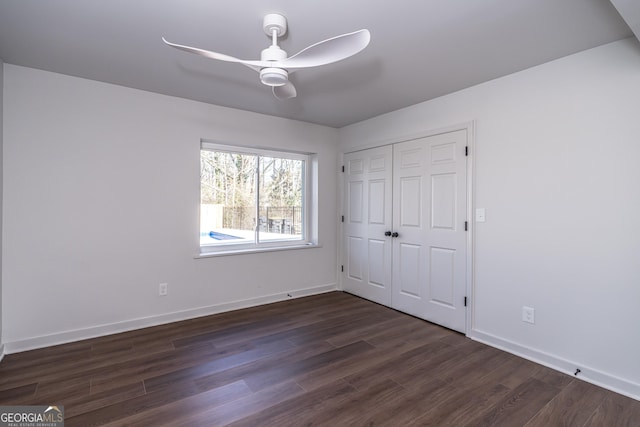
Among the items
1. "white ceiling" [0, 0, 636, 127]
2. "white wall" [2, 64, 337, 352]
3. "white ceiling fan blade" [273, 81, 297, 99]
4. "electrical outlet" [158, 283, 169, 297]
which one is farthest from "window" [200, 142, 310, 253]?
"white ceiling fan blade" [273, 81, 297, 99]

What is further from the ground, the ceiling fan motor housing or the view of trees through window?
the ceiling fan motor housing

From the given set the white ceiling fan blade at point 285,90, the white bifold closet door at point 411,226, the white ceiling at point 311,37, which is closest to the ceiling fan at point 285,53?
the white ceiling at point 311,37

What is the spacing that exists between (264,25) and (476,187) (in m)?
2.28

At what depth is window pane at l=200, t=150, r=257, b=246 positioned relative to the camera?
3.65m

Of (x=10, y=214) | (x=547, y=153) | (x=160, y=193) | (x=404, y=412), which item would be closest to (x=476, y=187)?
(x=547, y=153)

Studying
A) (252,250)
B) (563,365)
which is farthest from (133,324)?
(563,365)

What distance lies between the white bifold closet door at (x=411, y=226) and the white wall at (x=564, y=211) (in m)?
0.22

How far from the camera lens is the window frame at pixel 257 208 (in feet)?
12.1

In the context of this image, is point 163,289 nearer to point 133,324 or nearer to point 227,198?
point 133,324

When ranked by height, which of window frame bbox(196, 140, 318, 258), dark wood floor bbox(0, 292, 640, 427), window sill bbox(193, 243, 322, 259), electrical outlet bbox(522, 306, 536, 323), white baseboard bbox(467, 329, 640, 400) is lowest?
dark wood floor bbox(0, 292, 640, 427)

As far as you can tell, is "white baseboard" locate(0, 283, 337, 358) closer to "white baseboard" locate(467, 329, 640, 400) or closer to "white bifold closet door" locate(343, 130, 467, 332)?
"white bifold closet door" locate(343, 130, 467, 332)

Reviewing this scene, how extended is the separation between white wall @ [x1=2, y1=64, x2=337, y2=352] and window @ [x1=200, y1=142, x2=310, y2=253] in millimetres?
216

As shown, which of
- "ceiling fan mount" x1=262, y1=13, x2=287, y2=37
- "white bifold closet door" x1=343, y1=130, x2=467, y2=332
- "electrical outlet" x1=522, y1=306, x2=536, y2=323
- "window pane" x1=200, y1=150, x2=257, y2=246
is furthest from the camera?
"window pane" x1=200, y1=150, x2=257, y2=246

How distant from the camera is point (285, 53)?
1744 mm
